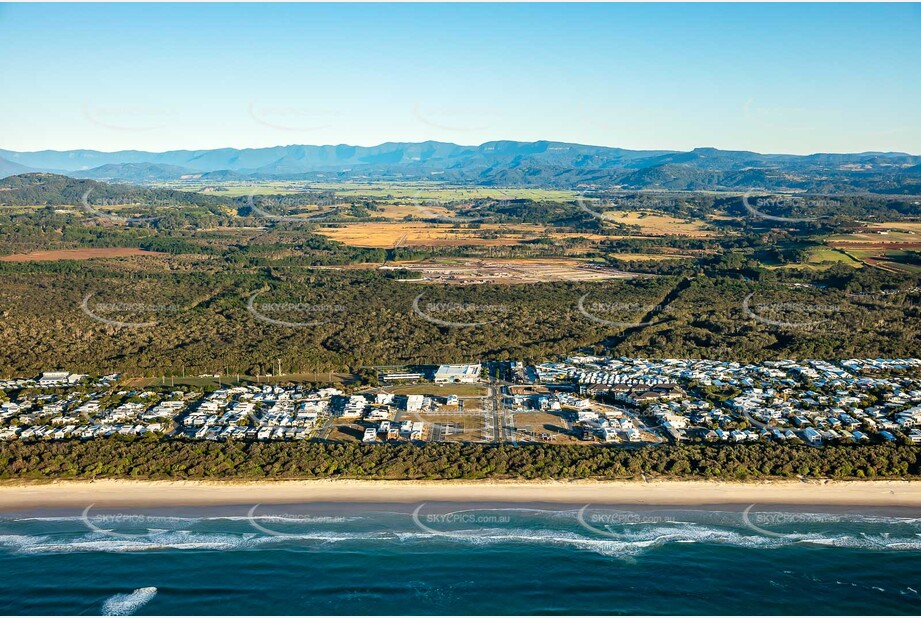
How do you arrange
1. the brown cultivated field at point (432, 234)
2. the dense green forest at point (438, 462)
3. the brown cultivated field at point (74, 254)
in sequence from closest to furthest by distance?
the dense green forest at point (438, 462) < the brown cultivated field at point (74, 254) < the brown cultivated field at point (432, 234)

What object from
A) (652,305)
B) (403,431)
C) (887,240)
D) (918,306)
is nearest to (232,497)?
(403,431)

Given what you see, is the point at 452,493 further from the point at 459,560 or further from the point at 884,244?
the point at 884,244

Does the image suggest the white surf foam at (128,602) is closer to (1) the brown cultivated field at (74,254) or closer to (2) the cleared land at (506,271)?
(2) the cleared land at (506,271)

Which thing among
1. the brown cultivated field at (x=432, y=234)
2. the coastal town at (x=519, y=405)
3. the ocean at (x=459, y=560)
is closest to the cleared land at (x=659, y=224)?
the brown cultivated field at (x=432, y=234)

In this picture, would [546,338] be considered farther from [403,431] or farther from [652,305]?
[403,431]

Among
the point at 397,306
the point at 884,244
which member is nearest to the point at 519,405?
the point at 397,306

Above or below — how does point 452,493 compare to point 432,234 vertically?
below
